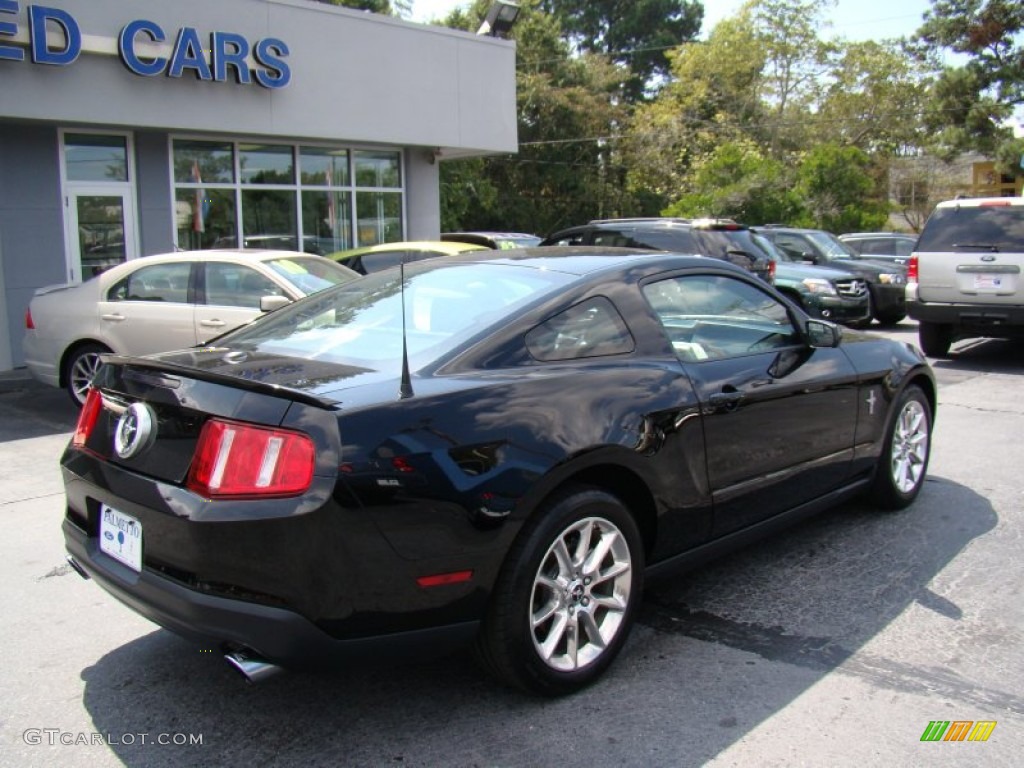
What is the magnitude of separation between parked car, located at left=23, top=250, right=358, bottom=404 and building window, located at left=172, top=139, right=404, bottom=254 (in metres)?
4.68

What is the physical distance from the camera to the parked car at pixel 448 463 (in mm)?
2727

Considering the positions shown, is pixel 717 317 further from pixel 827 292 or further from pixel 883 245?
pixel 883 245

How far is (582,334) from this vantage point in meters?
3.57

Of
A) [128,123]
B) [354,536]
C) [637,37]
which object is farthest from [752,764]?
[637,37]

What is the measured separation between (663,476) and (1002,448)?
467cm

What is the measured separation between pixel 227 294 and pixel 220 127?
5368 mm

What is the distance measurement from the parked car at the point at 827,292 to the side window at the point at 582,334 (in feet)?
33.8

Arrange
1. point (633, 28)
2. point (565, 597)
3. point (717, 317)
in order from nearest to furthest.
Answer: point (565, 597)
point (717, 317)
point (633, 28)

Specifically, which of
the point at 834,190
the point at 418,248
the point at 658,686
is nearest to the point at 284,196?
the point at 418,248

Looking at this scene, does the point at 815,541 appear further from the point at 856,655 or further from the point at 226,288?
the point at 226,288

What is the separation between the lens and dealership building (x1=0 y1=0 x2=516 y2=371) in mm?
11555

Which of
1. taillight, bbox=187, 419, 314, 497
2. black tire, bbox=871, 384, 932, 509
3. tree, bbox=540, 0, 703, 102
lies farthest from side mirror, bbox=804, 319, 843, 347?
tree, bbox=540, 0, 703, 102

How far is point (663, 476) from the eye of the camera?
3555 mm

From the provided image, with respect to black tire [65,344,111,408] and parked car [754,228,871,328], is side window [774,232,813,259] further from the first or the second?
black tire [65,344,111,408]
